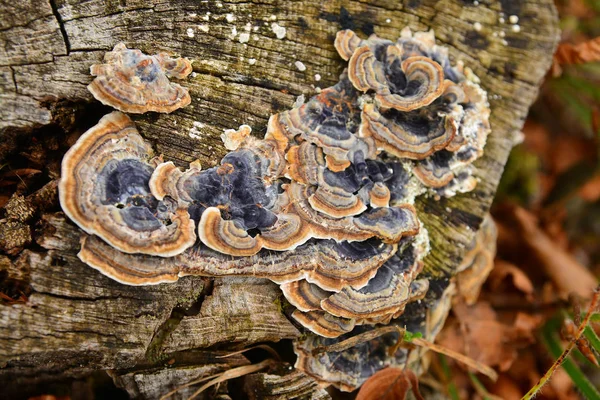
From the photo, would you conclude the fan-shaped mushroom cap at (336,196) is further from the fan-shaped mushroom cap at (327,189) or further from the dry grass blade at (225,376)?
the dry grass blade at (225,376)

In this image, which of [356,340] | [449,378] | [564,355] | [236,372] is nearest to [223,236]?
[236,372]

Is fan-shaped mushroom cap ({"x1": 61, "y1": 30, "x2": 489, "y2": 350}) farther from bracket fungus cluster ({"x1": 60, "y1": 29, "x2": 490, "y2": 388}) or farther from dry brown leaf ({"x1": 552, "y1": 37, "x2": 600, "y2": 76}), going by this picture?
dry brown leaf ({"x1": 552, "y1": 37, "x2": 600, "y2": 76})

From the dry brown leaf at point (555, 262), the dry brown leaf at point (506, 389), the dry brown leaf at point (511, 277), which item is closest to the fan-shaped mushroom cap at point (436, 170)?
the dry brown leaf at point (511, 277)

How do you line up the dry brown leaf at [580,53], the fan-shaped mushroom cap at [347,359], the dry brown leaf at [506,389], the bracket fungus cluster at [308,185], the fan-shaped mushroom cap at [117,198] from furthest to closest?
the dry brown leaf at [506,389], the dry brown leaf at [580,53], the fan-shaped mushroom cap at [347,359], the bracket fungus cluster at [308,185], the fan-shaped mushroom cap at [117,198]

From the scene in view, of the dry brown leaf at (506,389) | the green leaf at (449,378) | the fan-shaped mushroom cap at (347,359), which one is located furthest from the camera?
the dry brown leaf at (506,389)

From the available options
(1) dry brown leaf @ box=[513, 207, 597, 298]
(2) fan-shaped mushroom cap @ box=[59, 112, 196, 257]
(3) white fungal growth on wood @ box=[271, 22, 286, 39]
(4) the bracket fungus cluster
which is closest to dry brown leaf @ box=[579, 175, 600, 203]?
(1) dry brown leaf @ box=[513, 207, 597, 298]

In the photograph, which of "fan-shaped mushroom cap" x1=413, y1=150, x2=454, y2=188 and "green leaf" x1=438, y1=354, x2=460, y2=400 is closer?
"fan-shaped mushroom cap" x1=413, y1=150, x2=454, y2=188
